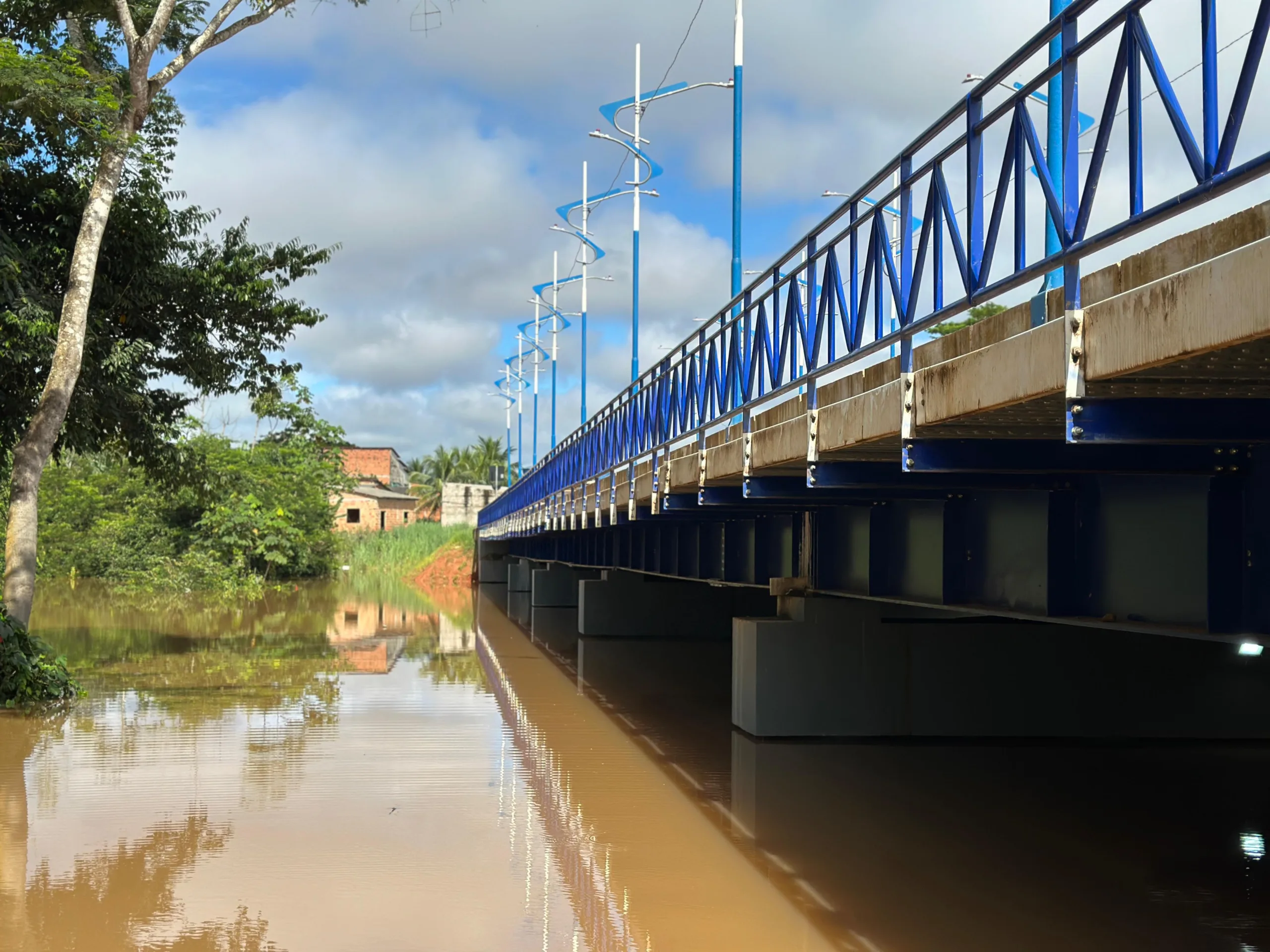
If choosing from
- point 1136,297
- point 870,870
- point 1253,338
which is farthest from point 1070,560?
point 1253,338

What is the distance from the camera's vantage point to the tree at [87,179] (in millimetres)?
17484

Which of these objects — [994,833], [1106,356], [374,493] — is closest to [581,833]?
[994,833]

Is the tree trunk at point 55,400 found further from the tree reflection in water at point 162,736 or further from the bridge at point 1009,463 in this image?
the bridge at point 1009,463

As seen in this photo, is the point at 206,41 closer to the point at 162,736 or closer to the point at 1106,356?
the point at 162,736

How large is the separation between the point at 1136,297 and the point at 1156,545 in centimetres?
263

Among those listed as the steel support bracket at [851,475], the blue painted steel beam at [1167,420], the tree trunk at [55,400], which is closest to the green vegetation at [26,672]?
the tree trunk at [55,400]

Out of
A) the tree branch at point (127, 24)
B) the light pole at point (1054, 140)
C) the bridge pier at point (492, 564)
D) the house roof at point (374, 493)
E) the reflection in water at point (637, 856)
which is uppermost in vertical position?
the tree branch at point (127, 24)

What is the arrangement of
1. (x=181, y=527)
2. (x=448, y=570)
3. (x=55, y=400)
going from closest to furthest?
(x=55, y=400), (x=181, y=527), (x=448, y=570)

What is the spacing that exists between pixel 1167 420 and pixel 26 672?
14.9m

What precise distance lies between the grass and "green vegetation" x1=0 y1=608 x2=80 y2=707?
52739 mm

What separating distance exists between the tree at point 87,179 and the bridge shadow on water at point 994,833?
750cm

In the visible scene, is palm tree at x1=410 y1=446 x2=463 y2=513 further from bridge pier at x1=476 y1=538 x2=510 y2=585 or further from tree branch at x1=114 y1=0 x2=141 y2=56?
tree branch at x1=114 y1=0 x2=141 y2=56

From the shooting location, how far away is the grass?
71312 mm

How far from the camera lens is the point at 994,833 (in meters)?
10.9
